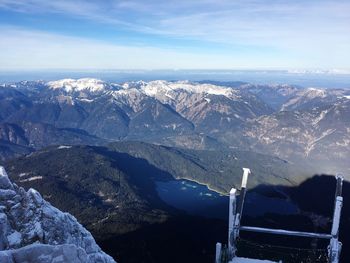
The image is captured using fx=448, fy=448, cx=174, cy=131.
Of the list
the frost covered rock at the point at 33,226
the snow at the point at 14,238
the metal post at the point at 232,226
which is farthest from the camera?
the frost covered rock at the point at 33,226

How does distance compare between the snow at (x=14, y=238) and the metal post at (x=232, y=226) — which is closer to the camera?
the metal post at (x=232, y=226)

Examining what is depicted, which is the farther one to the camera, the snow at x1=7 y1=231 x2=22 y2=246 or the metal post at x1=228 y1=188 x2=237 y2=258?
the snow at x1=7 y1=231 x2=22 y2=246

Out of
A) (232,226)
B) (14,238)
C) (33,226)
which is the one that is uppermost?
(232,226)

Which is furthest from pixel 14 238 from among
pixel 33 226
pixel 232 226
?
pixel 232 226

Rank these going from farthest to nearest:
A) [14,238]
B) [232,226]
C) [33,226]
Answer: [33,226], [14,238], [232,226]

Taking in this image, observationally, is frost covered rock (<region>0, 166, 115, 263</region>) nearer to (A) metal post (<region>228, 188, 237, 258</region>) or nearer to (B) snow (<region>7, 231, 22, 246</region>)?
(B) snow (<region>7, 231, 22, 246</region>)

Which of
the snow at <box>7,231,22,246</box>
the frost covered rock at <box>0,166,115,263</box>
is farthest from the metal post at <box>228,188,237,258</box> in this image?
the snow at <box>7,231,22,246</box>

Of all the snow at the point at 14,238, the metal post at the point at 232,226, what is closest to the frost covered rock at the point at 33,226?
the snow at the point at 14,238

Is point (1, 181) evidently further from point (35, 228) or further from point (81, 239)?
point (81, 239)

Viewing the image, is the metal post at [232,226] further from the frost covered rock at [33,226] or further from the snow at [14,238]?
the snow at [14,238]

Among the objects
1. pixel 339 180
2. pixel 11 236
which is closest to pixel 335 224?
pixel 339 180

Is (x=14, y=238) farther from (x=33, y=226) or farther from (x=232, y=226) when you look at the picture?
(x=232, y=226)
